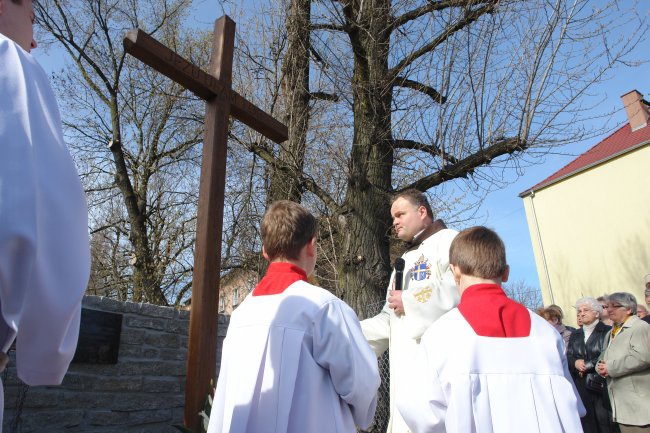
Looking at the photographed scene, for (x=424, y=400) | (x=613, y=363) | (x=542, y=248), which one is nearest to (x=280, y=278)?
(x=424, y=400)

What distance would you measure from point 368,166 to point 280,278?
3485 mm

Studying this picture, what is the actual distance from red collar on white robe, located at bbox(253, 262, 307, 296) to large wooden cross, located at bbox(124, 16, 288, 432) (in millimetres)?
904

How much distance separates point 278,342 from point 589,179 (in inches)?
743

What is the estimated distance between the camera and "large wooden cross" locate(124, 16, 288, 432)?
2900 mm

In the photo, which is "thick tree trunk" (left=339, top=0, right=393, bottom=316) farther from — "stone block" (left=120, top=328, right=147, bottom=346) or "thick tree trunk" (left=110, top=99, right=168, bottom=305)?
"thick tree trunk" (left=110, top=99, right=168, bottom=305)

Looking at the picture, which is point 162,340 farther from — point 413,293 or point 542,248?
point 542,248

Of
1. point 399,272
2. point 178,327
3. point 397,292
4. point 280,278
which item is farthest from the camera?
point 178,327

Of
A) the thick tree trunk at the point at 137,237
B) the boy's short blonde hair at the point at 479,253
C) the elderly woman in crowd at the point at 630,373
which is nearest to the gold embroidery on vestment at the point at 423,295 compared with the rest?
the boy's short blonde hair at the point at 479,253

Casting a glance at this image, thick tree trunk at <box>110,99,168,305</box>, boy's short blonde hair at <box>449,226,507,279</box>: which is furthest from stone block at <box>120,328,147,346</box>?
thick tree trunk at <box>110,99,168,305</box>

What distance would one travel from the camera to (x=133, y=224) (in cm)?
1009

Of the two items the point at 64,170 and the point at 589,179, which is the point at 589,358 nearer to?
the point at 64,170

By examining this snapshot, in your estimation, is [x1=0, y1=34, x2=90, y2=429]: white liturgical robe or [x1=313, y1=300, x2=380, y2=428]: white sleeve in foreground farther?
[x1=313, y1=300, x2=380, y2=428]: white sleeve in foreground

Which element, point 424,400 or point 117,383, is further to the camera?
point 117,383

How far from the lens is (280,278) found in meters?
2.17
